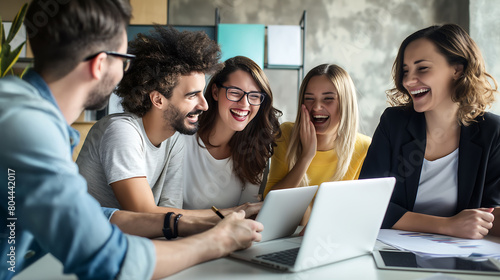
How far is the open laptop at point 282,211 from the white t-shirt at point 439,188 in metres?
0.64

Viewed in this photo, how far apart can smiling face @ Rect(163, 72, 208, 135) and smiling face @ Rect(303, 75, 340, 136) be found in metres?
0.69

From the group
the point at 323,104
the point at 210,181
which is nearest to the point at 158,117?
the point at 210,181

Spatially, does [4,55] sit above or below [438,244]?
above

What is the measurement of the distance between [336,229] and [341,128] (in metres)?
1.26

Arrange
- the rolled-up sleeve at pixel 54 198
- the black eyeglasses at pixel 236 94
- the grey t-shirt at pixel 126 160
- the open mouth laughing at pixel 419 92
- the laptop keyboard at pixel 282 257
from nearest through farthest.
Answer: the rolled-up sleeve at pixel 54 198, the laptop keyboard at pixel 282 257, the grey t-shirt at pixel 126 160, the open mouth laughing at pixel 419 92, the black eyeglasses at pixel 236 94

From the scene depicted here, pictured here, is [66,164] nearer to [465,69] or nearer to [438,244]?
[438,244]

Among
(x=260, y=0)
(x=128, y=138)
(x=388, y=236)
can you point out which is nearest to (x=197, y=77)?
(x=128, y=138)

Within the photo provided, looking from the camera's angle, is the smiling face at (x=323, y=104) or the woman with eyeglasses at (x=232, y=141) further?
the smiling face at (x=323, y=104)

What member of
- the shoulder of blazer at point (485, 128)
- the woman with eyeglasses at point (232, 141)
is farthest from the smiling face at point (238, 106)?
the shoulder of blazer at point (485, 128)

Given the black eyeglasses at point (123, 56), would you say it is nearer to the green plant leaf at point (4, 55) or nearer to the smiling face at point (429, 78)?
the smiling face at point (429, 78)

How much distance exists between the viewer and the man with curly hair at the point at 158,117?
1.53 m

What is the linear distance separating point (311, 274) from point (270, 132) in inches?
53.0

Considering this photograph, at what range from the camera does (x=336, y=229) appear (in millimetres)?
936

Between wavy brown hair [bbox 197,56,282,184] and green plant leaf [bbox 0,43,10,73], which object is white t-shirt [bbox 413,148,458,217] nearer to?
wavy brown hair [bbox 197,56,282,184]
